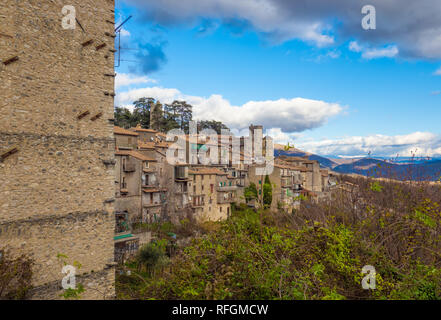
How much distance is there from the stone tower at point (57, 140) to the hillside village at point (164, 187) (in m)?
12.8

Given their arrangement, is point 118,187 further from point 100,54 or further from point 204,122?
point 204,122

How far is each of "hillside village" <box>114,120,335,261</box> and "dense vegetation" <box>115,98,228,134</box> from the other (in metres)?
11.1

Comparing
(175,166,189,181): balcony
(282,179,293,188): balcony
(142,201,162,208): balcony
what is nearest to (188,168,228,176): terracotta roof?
(175,166,189,181): balcony

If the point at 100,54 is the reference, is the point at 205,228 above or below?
below

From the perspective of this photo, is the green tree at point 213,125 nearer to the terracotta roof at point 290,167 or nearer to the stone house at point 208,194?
the terracotta roof at point 290,167

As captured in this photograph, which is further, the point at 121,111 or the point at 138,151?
the point at 121,111

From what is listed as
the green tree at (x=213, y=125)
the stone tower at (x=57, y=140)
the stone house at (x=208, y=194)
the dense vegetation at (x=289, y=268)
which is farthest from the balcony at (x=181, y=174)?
the green tree at (x=213, y=125)

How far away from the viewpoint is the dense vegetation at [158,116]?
1950 inches

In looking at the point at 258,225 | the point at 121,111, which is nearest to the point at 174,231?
the point at 258,225

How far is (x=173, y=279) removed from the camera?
385 centimetres

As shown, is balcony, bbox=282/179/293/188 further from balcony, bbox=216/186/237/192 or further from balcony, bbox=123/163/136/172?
balcony, bbox=123/163/136/172
